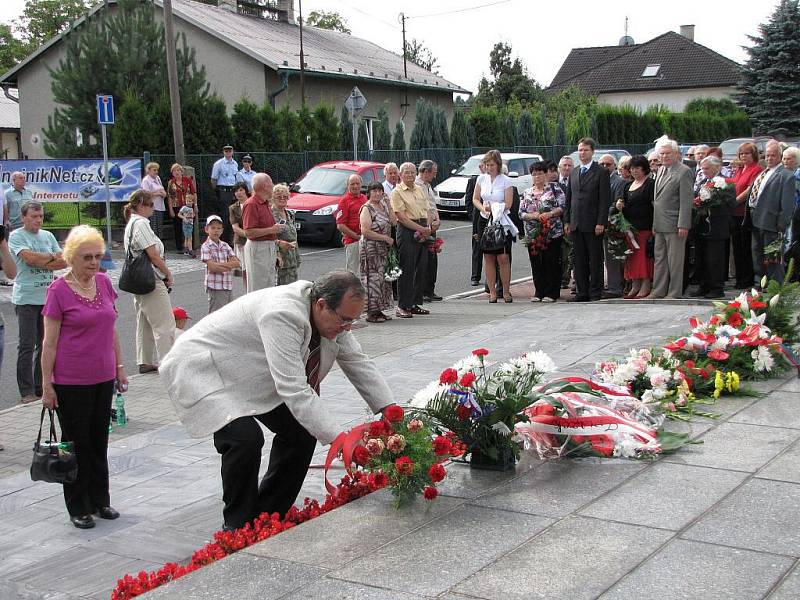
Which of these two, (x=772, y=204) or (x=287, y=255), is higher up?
(x=772, y=204)

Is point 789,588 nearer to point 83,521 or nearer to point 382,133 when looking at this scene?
point 83,521

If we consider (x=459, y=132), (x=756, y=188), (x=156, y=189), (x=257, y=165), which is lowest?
(x=756, y=188)

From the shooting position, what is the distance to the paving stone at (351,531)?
4320mm

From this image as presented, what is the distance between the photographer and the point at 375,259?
40.3 ft

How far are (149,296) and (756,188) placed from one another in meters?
7.68

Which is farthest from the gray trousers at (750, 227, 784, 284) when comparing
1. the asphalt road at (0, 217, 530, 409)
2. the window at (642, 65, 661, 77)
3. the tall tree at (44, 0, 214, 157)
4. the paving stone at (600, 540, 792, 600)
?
the window at (642, 65, 661, 77)

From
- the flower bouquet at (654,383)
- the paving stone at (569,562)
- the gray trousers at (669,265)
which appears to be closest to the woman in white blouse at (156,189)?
the gray trousers at (669,265)

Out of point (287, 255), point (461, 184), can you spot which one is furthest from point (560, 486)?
point (461, 184)

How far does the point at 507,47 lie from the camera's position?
3179 inches

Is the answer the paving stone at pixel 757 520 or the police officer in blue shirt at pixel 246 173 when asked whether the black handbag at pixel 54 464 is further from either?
the police officer in blue shirt at pixel 246 173

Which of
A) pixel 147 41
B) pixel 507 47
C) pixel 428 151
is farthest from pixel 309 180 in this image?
pixel 507 47

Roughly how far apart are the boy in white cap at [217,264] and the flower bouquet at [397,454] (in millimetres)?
6076

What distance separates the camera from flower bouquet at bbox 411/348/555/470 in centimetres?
532

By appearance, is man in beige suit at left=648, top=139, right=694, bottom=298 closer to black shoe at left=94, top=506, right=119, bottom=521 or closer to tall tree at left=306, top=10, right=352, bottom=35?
black shoe at left=94, top=506, right=119, bottom=521
